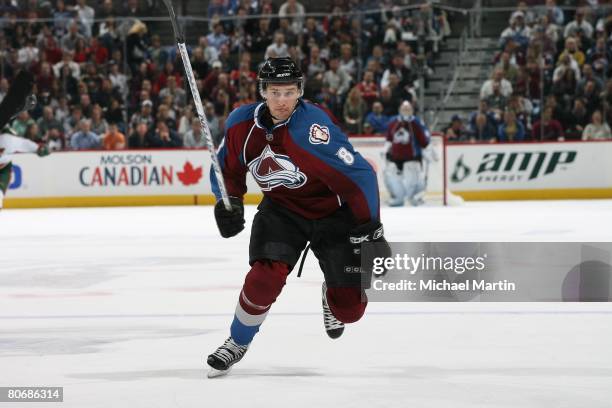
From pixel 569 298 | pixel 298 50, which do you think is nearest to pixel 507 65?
pixel 298 50

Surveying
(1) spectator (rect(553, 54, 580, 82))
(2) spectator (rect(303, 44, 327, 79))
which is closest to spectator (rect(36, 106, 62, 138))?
(2) spectator (rect(303, 44, 327, 79))

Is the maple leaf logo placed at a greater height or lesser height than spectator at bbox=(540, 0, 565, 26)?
lesser

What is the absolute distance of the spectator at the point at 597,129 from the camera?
16797 millimetres

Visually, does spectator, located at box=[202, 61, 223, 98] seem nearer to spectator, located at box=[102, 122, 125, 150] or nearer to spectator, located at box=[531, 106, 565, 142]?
spectator, located at box=[102, 122, 125, 150]

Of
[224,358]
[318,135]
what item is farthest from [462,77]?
[224,358]

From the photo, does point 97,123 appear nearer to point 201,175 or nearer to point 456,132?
point 201,175

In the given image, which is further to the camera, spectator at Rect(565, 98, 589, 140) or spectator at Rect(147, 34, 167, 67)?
spectator at Rect(147, 34, 167, 67)

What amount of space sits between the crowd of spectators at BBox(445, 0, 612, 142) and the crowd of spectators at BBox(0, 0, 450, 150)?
115 cm

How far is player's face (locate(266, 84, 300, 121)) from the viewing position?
4.30 meters

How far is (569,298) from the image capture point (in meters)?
5.86

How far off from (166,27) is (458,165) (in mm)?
5453

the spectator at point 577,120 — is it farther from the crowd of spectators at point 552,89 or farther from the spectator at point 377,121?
the spectator at point 377,121

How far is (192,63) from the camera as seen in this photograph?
18.3 meters

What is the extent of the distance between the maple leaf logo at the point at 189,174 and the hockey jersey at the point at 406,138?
2.87 m
